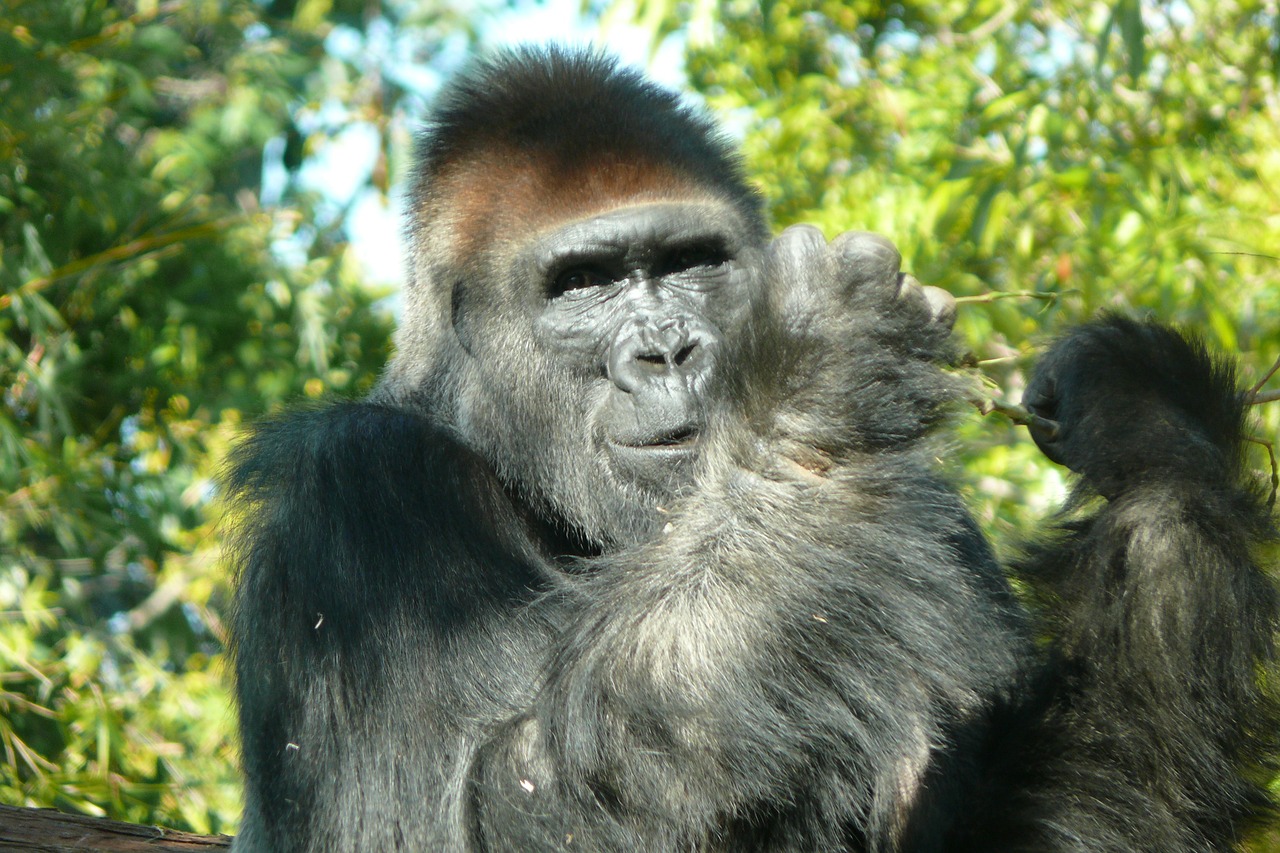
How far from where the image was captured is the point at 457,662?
299 centimetres

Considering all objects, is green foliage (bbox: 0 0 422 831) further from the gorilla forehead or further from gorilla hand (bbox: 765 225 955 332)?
gorilla hand (bbox: 765 225 955 332)

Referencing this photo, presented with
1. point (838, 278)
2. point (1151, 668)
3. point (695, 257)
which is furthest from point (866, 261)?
point (1151, 668)

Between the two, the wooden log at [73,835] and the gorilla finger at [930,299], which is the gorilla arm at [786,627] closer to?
the gorilla finger at [930,299]

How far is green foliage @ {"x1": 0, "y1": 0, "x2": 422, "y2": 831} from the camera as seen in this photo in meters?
6.64

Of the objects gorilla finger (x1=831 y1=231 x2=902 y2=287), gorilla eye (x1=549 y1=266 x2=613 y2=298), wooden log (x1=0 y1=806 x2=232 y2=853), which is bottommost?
wooden log (x1=0 y1=806 x2=232 y2=853)

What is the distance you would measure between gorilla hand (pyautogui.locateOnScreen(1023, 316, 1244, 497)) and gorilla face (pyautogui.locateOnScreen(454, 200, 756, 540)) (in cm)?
94

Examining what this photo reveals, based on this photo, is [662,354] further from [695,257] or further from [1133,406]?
[1133,406]

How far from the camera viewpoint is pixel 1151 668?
3.07m

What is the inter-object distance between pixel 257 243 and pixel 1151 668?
6.75 meters

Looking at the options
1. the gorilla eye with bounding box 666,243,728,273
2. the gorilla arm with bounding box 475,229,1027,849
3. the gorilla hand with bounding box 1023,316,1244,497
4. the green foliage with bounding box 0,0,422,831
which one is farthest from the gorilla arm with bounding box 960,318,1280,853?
the green foliage with bounding box 0,0,422,831

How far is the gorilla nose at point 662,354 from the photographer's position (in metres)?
3.44

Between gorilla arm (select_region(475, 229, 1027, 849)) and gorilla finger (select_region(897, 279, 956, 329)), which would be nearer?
gorilla arm (select_region(475, 229, 1027, 849))

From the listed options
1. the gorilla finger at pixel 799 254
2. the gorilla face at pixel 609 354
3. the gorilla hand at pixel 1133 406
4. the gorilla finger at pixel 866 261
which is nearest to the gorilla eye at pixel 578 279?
the gorilla face at pixel 609 354

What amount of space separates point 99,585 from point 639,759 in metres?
7.80
